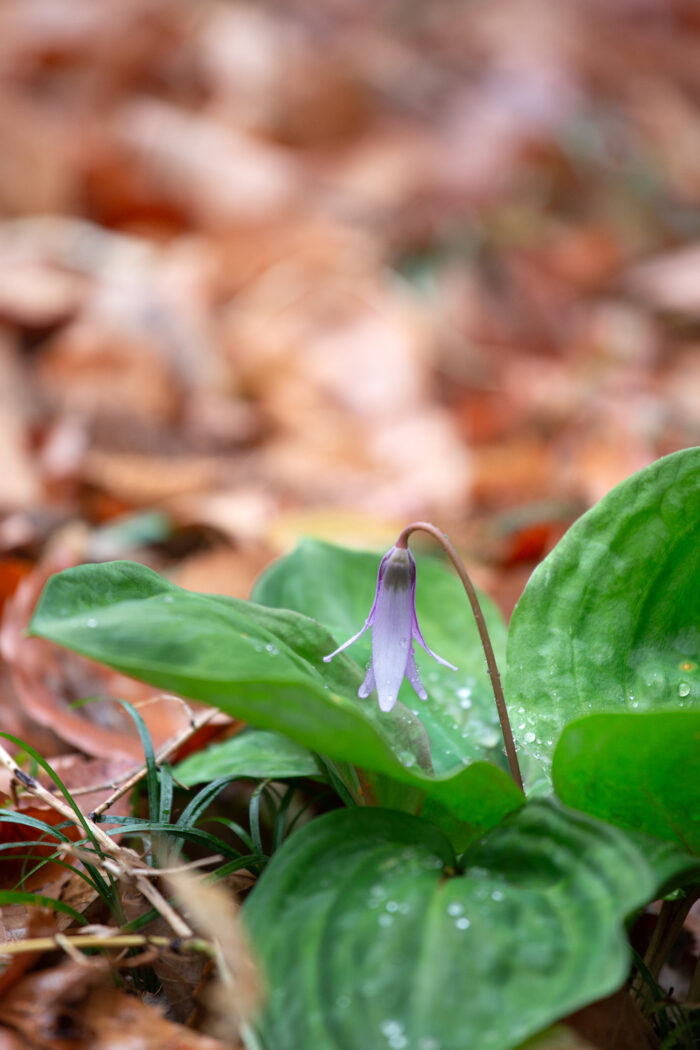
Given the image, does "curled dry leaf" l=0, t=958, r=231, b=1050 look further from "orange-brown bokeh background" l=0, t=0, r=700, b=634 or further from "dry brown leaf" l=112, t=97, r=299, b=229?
"dry brown leaf" l=112, t=97, r=299, b=229

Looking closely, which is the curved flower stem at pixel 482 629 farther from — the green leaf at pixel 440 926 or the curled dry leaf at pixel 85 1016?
the curled dry leaf at pixel 85 1016

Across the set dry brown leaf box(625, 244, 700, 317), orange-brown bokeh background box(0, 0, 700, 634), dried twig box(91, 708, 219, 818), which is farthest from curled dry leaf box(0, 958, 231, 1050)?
dry brown leaf box(625, 244, 700, 317)

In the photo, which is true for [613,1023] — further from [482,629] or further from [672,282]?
[672,282]

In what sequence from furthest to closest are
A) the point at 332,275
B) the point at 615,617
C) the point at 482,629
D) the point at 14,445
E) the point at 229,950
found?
the point at 332,275, the point at 14,445, the point at 615,617, the point at 482,629, the point at 229,950

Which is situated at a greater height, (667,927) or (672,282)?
(672,282)

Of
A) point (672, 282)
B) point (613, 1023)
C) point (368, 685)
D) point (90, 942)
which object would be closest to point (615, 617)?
point (368, 685)

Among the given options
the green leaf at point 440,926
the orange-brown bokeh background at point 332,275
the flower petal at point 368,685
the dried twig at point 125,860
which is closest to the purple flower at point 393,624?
the flower petal at point 368,685

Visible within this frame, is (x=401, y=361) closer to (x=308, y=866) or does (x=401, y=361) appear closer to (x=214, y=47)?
(x=308, y=866)
